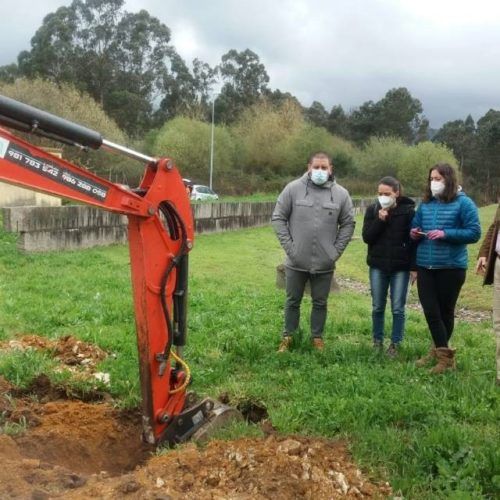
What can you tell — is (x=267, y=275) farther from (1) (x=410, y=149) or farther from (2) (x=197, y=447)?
(1) (x=410, y=149)

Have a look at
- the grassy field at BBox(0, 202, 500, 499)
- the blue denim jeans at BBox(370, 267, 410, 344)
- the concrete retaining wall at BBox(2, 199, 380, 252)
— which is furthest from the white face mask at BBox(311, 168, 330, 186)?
the concrete retaining wall at BBox(2, 199, 380, 252)

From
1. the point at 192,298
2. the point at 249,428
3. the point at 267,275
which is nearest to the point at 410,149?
the point at 267,275

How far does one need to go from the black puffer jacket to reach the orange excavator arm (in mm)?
2565

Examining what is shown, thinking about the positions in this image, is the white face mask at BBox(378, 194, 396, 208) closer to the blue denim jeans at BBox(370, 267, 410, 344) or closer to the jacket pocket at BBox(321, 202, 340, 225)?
the jacket pocket at BBox(321, 202, 340, 225)

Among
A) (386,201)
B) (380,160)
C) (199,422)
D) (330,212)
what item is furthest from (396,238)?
(380,160)

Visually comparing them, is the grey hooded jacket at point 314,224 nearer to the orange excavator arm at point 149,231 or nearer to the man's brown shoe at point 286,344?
the man's brown shoe at point 286,344

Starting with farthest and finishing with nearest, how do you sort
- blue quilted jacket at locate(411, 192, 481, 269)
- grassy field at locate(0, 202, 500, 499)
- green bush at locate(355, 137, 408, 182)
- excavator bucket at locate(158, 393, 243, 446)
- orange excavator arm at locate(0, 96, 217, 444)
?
green bush at locate(355, 137, 408, 182)
blue quilted jacket at locate(411, 192, 481, 269)
excavator bucket at locate(158, 393, 243, 446)
grassy field at locate(0, 202, 500, 499)
orange excavator arm at locate(0, 96, 217, 444)

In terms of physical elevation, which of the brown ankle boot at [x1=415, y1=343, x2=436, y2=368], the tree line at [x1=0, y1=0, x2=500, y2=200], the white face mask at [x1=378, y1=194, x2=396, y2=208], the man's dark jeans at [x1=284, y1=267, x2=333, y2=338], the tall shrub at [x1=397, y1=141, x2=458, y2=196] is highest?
the tree line at [x1=0, y1=0, x2=500, y2=200]

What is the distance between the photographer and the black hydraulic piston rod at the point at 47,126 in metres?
3.32

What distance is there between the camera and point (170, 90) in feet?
239

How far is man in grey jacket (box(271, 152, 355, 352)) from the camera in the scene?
6227 mm

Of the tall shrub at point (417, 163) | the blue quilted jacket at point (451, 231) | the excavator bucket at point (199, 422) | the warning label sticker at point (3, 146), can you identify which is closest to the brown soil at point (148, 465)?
the excavator bucket at point (199, 422)

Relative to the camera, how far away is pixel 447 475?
3699 millimetres

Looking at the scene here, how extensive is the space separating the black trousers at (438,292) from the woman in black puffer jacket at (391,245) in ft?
1.44
